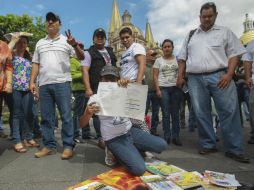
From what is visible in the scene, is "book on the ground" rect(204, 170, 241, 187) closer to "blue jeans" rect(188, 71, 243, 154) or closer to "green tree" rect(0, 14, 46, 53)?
"blue jeans" rect(188, 71, 243, 154)

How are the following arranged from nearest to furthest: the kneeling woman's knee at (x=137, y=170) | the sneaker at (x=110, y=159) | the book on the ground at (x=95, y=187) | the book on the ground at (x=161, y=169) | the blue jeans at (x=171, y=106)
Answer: the book on the ground at (x=95, y=187), the kneeling woman's knee at (x=137, y=170), the book on the ground at (x=161, y=169), the sneaker at (x=110, y=159), the blue jeans at (x=171, y=106)

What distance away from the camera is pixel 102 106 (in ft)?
11.1

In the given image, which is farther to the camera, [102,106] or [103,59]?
[103,59]

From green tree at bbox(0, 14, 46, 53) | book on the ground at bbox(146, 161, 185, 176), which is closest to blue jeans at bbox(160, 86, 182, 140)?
book on the ground at bbox(146, 161, 185, 176)

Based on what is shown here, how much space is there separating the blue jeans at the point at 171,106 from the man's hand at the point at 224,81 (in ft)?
3.79

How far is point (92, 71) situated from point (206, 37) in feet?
6.05

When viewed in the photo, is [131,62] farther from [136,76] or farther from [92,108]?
[92,108]

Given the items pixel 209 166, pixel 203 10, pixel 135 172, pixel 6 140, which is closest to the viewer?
pixel 135 172

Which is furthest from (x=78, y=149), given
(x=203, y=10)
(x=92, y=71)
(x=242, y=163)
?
(x=203, y=10)

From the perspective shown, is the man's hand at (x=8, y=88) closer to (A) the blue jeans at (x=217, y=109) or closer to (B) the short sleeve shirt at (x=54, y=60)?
(B) the short sleeve shirt at (x=54, y=60)

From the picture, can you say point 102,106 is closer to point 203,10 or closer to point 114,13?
point 203,10

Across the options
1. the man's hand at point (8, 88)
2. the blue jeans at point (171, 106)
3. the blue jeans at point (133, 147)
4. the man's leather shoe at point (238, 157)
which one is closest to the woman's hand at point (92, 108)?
the blue jeans at point (133, 147)

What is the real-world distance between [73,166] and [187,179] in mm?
1496

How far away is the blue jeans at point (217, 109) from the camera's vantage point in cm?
424
